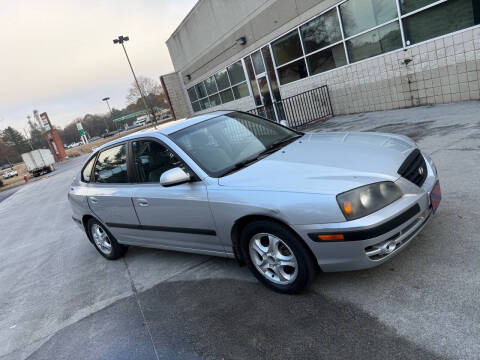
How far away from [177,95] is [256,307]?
25989 mm

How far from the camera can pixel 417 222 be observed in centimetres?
276

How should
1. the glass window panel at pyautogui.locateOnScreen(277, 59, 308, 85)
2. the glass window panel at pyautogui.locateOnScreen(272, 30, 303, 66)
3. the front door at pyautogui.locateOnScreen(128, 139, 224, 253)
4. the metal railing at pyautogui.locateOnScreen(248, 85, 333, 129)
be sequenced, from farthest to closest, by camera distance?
the glass window panel at pyautogui.locateOnScreen(277, 59, 308, 85), the glass window panel at pyautogui.locateOnScreen(272, 30, 303, 66), the metal railing at pyautogui.locateOnScreen(248, 85, 333, 129), the front door at pyautogui.locateOnScreen(128, 139, 224, 253)

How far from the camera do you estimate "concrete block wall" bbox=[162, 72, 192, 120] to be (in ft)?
88.0

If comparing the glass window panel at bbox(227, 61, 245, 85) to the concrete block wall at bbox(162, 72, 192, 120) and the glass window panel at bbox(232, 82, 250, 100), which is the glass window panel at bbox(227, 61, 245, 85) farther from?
the concrete block wall at bbox(162, 72, 192, 120)

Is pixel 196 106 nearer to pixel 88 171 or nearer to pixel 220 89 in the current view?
pixel 220 89

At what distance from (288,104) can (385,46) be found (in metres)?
4.46

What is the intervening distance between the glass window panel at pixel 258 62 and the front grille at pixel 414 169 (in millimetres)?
12754

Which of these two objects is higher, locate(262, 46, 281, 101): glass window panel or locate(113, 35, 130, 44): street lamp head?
locate(113, 35, 130, 44): street lamp head

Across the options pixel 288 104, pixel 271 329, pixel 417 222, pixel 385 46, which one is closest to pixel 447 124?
pixel 385 46

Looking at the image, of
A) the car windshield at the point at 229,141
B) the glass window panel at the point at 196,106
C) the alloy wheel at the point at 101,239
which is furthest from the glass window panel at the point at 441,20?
the glass window panel at the point at 196,106

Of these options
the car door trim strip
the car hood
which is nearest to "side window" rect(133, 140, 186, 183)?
the car door trim strip

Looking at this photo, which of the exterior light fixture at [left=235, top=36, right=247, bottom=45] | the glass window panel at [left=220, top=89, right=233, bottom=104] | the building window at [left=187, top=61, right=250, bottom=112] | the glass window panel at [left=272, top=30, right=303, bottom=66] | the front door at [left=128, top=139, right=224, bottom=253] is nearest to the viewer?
the front door at [left=128, top=139, right=224, bottom=253]

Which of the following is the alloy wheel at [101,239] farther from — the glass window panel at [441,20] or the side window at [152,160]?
the glass window panel at [441,20]

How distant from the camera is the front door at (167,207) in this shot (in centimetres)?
336
